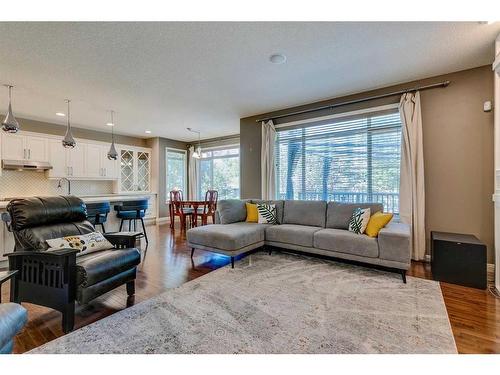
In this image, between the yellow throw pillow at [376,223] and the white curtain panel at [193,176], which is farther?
the white curtain panel at [193,176]

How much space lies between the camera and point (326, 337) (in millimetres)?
1746

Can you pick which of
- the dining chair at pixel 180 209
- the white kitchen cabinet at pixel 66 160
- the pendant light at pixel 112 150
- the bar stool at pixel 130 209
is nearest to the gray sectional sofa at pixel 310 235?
the bar stool at pixel 130 209

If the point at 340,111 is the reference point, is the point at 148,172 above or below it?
below

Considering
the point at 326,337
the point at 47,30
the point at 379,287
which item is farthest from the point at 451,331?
the point at 47,30

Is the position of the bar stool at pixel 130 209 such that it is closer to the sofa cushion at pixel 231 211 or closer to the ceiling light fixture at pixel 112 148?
the ceiling light fixture at pixel 112 148

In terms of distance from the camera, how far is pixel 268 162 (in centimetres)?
494

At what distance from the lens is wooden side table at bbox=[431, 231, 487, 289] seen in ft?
8.45

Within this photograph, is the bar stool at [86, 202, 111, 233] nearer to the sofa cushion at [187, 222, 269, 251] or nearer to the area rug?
the sofa cushion at [187, 222, 269, 251]

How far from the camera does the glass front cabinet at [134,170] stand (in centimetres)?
690

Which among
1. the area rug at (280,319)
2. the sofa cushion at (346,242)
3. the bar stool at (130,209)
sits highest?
the bar stool at (130,209)

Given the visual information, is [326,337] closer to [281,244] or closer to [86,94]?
[281,244]

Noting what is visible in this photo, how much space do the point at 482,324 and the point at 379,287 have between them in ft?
2.68

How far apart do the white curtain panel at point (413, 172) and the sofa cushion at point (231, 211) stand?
2482mm

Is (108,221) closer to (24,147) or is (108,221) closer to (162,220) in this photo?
(24,147)
